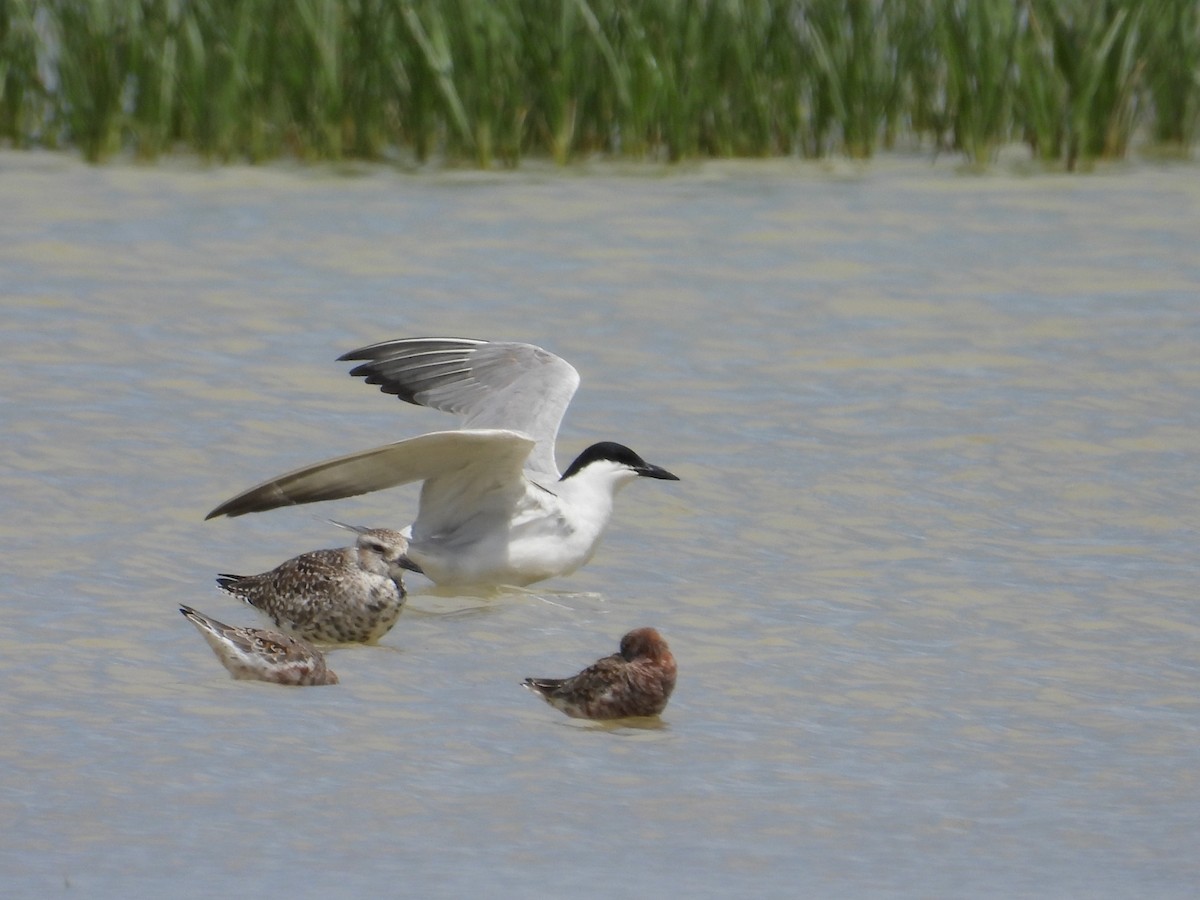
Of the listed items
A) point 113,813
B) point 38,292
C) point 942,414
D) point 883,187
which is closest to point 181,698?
point 113,813

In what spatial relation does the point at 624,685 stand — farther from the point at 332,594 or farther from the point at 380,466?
the point at 380,466

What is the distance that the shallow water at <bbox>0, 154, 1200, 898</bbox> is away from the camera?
4551mm

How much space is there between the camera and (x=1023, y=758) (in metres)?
5.11

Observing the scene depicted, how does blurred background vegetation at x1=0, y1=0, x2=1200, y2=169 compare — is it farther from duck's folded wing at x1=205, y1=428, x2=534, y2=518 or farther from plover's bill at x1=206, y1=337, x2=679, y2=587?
duck's folded wing at x1=205, y1=428, x2=534, y2=518

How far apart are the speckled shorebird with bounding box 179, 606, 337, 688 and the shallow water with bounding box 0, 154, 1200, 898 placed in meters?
0.07

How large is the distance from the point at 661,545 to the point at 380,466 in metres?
1.23

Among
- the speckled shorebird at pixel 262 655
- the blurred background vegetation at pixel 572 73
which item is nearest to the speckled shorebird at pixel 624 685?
the speckled shorebird at pixel 262 655

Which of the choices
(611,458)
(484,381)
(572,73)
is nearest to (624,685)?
(611,458)

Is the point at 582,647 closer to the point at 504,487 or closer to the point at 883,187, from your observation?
the point at 504,487

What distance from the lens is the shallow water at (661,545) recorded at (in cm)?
455

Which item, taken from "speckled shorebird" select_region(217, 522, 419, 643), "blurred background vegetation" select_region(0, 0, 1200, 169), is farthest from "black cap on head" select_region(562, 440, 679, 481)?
"blurred background vegetation" select_region(0, 0, 1200, 169)

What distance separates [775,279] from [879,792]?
275 inches

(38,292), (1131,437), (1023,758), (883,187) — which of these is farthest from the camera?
(883,187)

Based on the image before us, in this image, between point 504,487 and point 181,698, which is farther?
point 504,487
